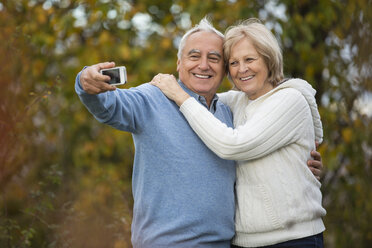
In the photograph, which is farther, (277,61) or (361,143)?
(361,143)

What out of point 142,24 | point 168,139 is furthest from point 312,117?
point 142,24

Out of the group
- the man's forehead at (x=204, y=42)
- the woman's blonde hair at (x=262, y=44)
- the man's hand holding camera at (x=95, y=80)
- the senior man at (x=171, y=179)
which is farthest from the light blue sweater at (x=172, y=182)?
the woman's blonde hair at (x=262, y=44)

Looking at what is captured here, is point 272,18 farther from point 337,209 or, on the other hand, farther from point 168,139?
point 168,139

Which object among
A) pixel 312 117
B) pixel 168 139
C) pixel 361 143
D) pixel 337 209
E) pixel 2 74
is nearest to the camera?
pixel 168 139

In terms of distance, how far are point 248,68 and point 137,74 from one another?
→ 7.44ft

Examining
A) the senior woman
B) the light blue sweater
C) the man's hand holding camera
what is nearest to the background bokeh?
the light blue sweater

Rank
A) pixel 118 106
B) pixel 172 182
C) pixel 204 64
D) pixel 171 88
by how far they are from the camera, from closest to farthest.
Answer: pixel 118 106, pixel 172 182, pixel 171 88, pixel 204 64

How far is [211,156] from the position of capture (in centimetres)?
224

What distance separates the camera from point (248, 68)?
2.40 meters

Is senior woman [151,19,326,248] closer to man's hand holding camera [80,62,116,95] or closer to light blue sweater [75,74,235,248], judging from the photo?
light blue sweater [75,74,235,248]

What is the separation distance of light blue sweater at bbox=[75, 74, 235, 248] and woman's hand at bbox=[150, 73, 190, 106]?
2.1 inches

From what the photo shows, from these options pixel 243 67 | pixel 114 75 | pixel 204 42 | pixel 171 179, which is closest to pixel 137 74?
pixel 204 42

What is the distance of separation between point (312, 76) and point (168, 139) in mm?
2535

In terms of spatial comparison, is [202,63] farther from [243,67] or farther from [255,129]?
[255,129]
